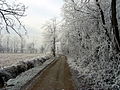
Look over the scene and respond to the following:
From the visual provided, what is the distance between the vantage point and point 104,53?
49.7 ft

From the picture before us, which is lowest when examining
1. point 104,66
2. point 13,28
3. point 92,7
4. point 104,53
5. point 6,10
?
point 104,66

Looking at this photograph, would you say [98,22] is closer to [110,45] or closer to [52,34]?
[110,45]

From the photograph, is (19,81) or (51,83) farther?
(19,81)

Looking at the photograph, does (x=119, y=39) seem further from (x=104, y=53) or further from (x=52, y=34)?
(x=52, y=34)

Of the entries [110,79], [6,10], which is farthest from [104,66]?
[6,10]

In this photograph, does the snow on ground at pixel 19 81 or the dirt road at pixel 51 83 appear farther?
the snow on ground at pixel 19 81

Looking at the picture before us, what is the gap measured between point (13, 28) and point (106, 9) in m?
7.60

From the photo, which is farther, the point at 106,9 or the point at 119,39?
the point at 106,9

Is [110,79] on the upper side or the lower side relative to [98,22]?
lower

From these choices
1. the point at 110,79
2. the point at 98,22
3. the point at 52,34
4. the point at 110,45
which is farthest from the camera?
the point at 52,34

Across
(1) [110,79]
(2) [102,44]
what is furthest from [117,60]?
(2) [102,44]

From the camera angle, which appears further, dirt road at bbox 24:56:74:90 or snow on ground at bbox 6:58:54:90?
snow on ground at bbox 6:58:54:90

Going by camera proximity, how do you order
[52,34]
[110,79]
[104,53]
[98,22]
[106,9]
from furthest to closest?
[52,34], [98,22], [106,9], [104,53], [110,79]

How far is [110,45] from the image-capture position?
46.2 feet
